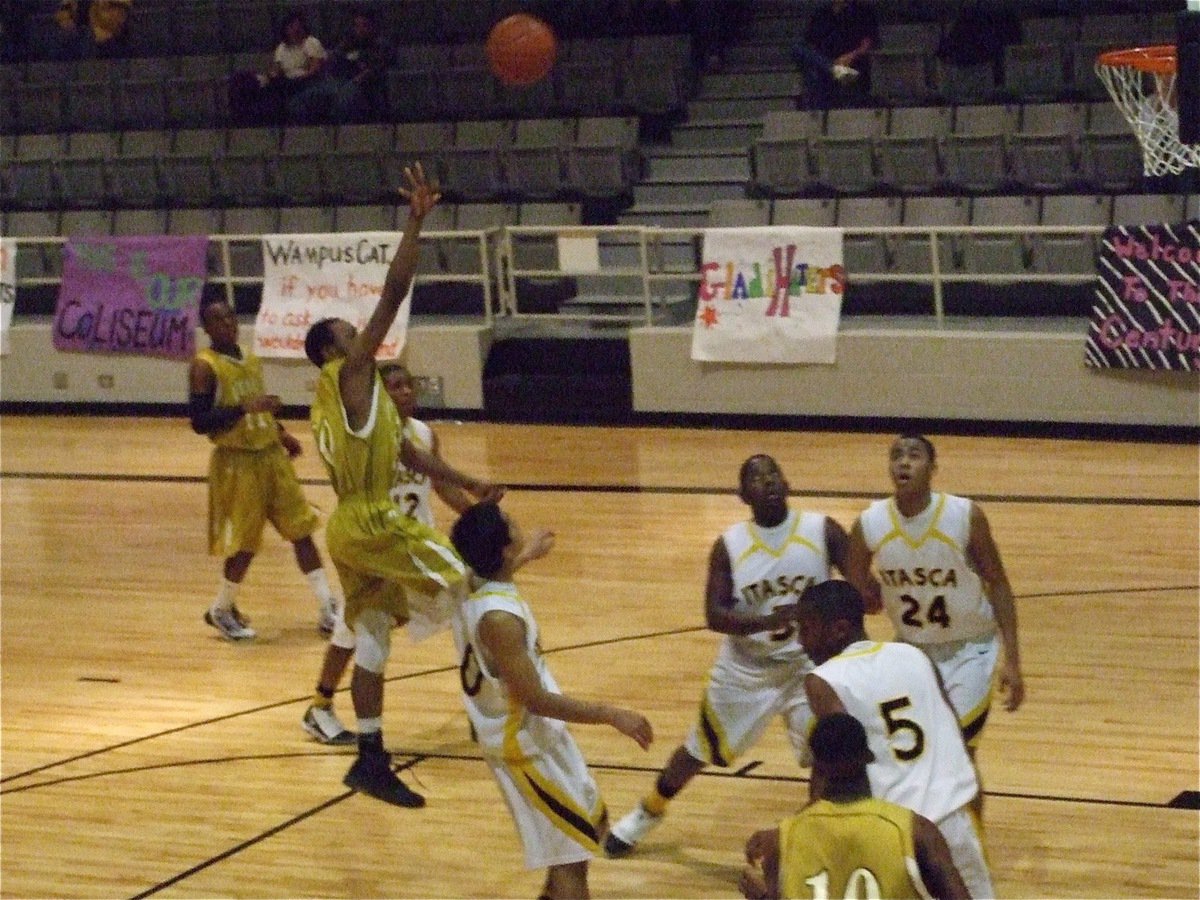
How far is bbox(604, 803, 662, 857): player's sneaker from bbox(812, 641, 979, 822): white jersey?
80.4 inches

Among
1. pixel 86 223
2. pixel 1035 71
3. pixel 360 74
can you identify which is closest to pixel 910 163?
pixel 1035 71

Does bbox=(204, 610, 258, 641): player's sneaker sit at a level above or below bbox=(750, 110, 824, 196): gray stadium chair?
below

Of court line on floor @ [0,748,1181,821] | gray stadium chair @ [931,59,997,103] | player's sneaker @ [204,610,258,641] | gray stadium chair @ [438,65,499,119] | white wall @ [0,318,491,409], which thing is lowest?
court line on floor @ [0,748,1181,821]

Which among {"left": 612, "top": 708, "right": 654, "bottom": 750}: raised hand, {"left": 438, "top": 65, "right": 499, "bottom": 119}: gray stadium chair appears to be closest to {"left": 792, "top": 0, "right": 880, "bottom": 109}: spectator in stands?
{"left": 438, "top": 65, "right": 499, "bottom": 119}: gray stadium chair

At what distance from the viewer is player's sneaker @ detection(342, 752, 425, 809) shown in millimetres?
6922

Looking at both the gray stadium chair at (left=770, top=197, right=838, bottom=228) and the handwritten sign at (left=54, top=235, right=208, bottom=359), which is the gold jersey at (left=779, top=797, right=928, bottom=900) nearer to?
the gray stadium chair at (left=770, top=197, right=838, bottom=228)

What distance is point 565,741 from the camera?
5242 millimetres

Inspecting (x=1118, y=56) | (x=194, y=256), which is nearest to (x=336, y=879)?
(x=1118, y=56)

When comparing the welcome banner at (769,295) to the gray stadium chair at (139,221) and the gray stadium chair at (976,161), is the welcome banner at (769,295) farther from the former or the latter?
the gray stadium chair at (139,221)

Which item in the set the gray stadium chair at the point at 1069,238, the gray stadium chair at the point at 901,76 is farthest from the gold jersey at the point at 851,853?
the gray stadium chair at the point at 901,76

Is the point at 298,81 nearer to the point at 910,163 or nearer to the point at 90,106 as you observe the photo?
the point at 90,106

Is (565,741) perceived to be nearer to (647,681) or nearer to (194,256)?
(647,681)

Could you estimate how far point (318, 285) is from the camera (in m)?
15.5

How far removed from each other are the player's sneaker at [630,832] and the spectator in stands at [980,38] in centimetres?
1113
